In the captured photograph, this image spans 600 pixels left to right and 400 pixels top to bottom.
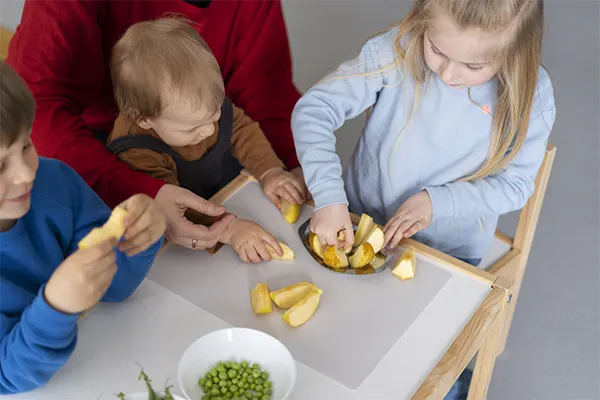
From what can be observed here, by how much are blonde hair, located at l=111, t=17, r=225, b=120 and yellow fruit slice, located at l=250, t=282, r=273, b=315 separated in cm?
35

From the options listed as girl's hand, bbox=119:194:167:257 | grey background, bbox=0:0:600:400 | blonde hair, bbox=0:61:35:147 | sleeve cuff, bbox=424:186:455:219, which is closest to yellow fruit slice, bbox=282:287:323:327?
girl's hand, bbox=119:194:167:257

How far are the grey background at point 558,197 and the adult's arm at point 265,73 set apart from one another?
692 millimetres

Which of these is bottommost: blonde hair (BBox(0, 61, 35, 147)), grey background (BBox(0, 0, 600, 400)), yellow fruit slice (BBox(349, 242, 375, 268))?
grey background (BBox(0, 0, 600, 400))

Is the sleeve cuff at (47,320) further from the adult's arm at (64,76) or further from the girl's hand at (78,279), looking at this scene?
the adult's arm at (64,76)

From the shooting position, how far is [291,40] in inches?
112

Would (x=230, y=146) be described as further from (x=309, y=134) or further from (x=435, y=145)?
(x=435, y=145)

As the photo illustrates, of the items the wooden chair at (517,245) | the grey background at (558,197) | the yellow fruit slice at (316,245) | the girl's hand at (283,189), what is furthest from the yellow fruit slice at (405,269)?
the grey background at (558,197)

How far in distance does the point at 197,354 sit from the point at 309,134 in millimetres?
513

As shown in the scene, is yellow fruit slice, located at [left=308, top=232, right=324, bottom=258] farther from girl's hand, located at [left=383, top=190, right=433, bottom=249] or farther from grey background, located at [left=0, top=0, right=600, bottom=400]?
grey background, located at [left=0, top=0, right=600, bottom=400]

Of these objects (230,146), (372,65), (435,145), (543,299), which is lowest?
(543,299)

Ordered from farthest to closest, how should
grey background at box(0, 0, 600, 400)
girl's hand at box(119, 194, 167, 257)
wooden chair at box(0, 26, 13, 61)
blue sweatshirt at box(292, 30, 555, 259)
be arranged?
wooden chair at box(0, 26, 13, 61)
grey background at box(0, 0, 600, 400)
blue sweatshirt at box(292, 30, 555, 259)
girl's hand at box(119, 194, 167, 257)

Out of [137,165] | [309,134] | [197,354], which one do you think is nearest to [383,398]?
[197,354]

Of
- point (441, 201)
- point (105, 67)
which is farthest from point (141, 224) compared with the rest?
point (105, 67)

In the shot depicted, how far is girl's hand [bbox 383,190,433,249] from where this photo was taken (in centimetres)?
117
